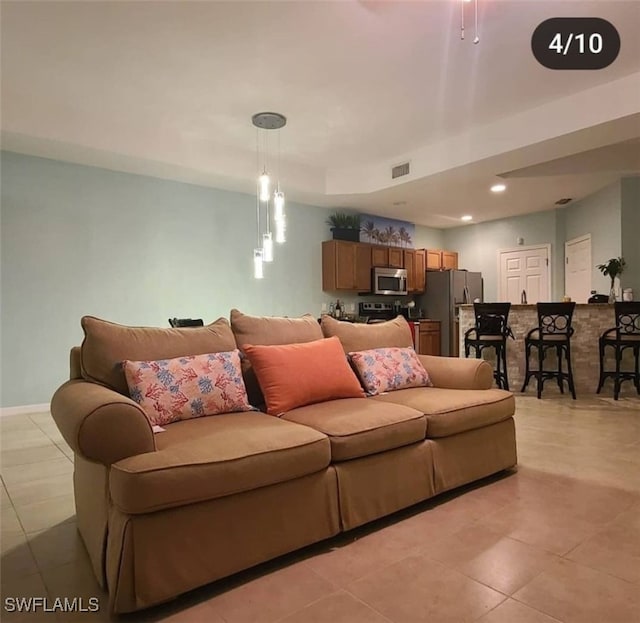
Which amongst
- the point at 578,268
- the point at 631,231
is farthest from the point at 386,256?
the point at 631,231

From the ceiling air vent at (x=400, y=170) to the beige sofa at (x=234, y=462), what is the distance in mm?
3253

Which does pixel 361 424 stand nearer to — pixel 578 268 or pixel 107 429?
pixel 107 429

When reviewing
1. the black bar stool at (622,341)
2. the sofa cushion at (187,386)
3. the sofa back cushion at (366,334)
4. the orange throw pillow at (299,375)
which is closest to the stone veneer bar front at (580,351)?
the black bar stool at (622,341)

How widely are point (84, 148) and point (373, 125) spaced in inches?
109

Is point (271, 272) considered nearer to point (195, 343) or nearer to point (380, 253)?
point (380, 253)

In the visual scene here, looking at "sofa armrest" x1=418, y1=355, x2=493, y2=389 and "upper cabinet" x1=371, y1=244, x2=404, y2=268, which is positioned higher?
"upper cabinet" x1=371, y1=244, x2=404, y2=268

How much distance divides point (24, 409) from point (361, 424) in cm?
397

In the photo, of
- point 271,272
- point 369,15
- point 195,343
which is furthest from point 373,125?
point 195,343

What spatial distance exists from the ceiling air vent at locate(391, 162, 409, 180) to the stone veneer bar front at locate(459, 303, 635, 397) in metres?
2.12

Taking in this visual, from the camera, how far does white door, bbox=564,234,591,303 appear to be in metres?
6.59

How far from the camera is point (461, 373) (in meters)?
2.94

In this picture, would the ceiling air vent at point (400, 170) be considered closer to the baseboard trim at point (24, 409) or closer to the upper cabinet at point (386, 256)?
the upper cabinet at point (386, 256)

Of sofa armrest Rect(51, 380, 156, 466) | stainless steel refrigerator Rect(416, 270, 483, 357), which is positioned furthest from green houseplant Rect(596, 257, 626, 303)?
sofa armrest Rect(51, 380, 156, 466)

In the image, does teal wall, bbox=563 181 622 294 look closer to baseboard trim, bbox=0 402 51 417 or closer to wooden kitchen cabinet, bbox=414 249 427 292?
wooden kitchen cabinet, bbox=414 249 427 292
